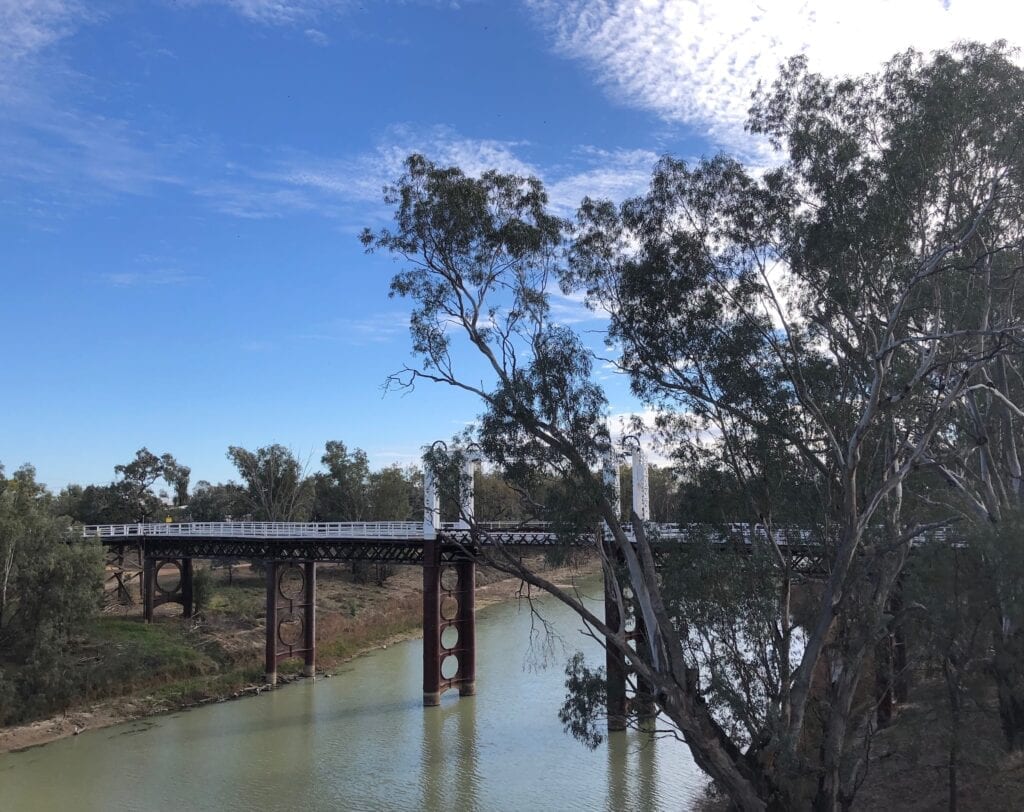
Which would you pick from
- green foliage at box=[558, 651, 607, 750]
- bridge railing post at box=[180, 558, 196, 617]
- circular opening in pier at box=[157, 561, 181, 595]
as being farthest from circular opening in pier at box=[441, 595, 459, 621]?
green foliage at box=[558, 651, 607, 750]

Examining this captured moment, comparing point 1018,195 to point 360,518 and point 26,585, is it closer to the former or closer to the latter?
point 26,585

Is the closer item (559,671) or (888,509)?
(888,509)

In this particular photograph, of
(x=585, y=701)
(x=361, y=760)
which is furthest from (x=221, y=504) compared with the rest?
(x=585, y=701)

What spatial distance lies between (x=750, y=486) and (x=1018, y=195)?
6688mm

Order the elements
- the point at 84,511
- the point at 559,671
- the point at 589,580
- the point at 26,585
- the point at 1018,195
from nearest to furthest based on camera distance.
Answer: the point at 1018,195 → the point at 26,585 → the point at 559,671 → the point at 589,580 → the point at 84,511

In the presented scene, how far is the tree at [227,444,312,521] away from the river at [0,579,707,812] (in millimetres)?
27899

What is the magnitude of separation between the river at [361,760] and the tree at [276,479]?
27899mm

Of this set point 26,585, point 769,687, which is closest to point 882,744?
point 769,687

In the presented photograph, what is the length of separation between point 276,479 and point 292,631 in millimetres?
23084

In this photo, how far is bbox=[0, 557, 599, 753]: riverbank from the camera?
26.7m

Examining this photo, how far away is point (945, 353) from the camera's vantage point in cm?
1361

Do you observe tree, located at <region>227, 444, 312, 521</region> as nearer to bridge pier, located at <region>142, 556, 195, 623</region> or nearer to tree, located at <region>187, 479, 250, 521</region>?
tree, located at <region>187, 479, 250, 521</region>

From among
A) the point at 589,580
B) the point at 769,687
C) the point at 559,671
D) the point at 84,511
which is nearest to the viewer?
the point at 769,687

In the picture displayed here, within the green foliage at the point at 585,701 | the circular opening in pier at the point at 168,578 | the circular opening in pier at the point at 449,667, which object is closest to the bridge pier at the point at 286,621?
the circular opening in pier at the point at 449,667
